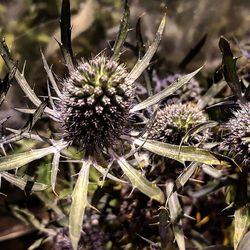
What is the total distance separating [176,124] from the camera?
4.16 feet

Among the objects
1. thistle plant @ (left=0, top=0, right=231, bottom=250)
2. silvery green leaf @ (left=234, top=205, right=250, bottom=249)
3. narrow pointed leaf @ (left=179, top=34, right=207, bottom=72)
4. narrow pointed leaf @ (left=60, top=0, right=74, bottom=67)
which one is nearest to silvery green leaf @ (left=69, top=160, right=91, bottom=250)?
thistle plant @ (left=0, top=0, right=231, bottom=250)

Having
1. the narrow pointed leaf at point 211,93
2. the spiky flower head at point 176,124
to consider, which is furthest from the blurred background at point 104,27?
the spiky flower head at point 176,124

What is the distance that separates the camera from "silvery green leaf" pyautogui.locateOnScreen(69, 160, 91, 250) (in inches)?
39.4

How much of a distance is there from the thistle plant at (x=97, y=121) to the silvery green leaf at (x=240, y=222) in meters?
0.20

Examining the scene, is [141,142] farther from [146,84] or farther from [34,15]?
[34,15]

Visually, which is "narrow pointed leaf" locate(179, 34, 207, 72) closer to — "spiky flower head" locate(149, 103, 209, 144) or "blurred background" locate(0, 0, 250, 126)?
Result: "blurred background" locate(0, 0, 250, 126)

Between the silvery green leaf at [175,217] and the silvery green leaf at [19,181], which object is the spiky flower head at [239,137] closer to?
the silvery green leaf at [175,217]

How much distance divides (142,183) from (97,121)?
6.9 inches

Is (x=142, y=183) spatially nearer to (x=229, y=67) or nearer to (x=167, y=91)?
(x=167, y=91)

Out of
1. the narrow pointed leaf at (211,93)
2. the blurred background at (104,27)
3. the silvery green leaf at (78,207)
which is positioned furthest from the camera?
the blurred background at (104,27)

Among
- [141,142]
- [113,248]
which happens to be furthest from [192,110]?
[113,248]

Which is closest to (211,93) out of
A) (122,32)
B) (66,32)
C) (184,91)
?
(184,91)

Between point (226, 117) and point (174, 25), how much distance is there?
834 millimetres

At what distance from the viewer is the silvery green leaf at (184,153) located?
1084mm
